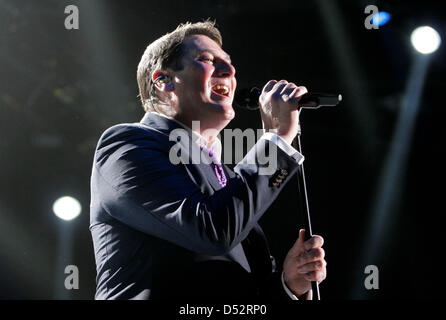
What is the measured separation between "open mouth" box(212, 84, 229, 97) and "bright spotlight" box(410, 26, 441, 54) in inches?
90.7

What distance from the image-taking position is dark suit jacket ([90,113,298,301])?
114cm

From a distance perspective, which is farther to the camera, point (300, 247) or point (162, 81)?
point (162, 81)

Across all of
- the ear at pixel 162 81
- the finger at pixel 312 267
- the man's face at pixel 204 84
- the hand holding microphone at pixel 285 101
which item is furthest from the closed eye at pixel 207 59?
the finger at pixel 312 267

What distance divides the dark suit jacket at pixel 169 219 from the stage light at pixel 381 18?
2.61 m

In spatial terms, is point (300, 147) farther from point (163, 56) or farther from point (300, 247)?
point (163, 56)

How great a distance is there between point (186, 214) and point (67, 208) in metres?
2.67

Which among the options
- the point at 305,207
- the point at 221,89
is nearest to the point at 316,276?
the point at 305,207

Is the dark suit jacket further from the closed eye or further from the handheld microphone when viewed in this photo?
the closed eye

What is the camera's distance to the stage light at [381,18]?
11.2 feet

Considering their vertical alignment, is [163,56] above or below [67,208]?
above

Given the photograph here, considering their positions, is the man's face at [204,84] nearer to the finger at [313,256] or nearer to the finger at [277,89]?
the finger at [277,89]

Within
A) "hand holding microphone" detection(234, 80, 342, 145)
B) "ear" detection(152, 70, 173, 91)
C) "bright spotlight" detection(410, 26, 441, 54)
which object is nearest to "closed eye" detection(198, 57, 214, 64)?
"ear" detection(152, 70, 173, 91)

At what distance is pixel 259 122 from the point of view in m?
3.56
